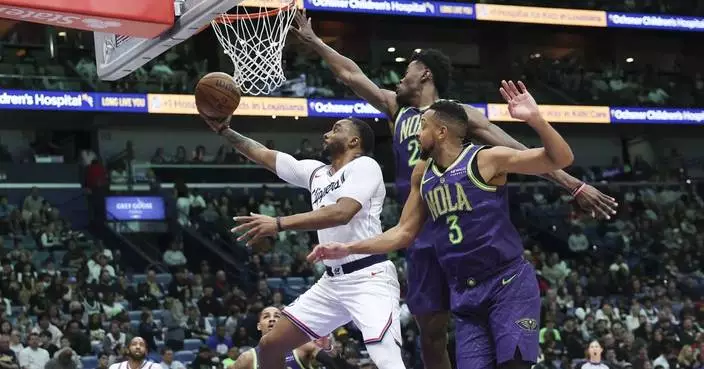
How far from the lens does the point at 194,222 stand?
22375mm

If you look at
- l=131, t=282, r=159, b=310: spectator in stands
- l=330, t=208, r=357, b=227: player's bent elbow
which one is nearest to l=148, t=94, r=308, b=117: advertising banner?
l=131, t=282, r=159, b=310: spectator in stands

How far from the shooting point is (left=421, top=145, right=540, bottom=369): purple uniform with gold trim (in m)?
5.76

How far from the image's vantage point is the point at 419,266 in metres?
6.62

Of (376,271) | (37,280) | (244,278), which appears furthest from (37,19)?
(244,278)

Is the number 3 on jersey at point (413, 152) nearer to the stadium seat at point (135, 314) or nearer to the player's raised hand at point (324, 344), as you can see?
the player's raised hand at point (324, 344)

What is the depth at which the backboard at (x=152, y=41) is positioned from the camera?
6848 millimetres

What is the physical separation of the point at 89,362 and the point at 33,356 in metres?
1.08

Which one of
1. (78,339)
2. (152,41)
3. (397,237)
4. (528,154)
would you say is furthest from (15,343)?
(528,154)

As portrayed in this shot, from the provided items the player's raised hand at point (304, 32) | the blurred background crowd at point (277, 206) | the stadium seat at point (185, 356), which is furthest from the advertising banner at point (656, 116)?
the player's raised hand at point (304, 32)

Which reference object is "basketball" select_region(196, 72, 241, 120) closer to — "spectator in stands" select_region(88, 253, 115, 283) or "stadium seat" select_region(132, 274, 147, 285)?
"spectator in stands" select_region(88, 253, 115, 283)

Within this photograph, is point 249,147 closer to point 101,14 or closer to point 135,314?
point 101,14

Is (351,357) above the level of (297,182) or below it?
below

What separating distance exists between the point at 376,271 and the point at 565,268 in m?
16.7

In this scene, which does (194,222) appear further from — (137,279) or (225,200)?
(137,279)
